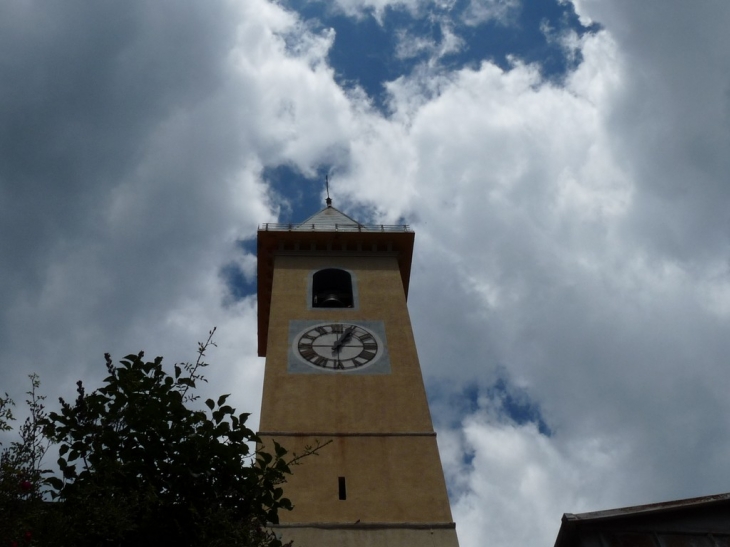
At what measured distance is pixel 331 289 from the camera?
2266 cm

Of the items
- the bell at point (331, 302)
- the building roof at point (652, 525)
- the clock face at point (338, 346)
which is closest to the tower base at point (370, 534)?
the clock face at point (338, 346)

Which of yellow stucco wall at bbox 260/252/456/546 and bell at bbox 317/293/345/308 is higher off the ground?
bell at bbox 317/293/345/308

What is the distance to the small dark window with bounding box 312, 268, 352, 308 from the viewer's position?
2092 centimetres

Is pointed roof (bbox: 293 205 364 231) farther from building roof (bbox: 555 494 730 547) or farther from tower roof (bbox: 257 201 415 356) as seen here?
building roof (bbox: 555 494 730 547)

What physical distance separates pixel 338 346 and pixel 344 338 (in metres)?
0.39

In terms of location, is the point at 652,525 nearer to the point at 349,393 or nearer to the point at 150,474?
the point at 150,474

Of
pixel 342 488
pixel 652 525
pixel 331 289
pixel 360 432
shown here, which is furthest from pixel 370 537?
pixel 331 289

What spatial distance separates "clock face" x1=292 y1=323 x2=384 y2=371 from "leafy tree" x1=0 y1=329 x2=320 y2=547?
9.51 meters

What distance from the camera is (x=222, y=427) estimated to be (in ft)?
27.3

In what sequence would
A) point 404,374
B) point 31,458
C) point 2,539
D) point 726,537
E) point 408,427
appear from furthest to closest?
point 404,374 < point 408,427 < point 726,537 < point 31,458 < point 2,539

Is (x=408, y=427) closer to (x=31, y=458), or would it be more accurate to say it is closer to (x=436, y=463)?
(x=436, y=463)

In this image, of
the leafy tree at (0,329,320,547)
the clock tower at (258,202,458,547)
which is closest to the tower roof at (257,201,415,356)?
the clock tower at (258,202,458,547)

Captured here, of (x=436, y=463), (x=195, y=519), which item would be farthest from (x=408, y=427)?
(x=195, y=519)

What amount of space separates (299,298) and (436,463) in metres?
6.87
